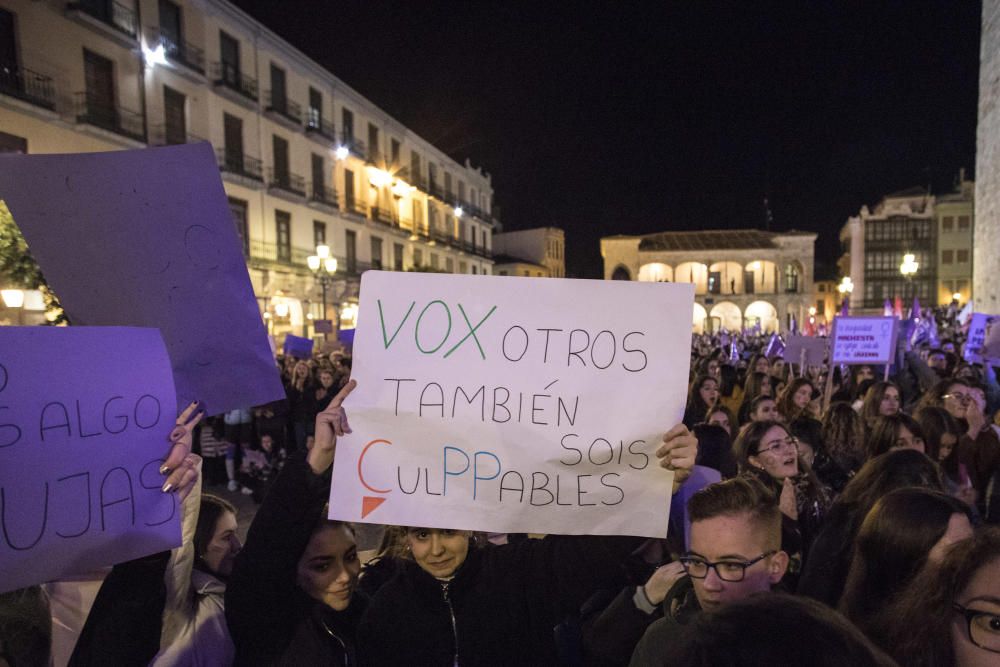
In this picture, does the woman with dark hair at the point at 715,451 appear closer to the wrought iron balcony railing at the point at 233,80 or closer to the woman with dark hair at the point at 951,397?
the woman with dark hair at the point at 951,397

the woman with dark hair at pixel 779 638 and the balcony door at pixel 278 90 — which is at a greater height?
the balcony door at pixel 278 90

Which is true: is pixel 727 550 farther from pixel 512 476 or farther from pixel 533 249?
pixel 533 249

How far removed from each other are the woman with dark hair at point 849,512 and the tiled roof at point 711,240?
52.5 metres

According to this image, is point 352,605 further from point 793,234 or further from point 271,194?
point 793,234

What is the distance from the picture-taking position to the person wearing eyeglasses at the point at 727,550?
164cm

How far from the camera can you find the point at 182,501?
5.57ft

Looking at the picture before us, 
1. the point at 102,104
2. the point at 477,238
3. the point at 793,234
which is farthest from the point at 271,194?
the point at 793,234

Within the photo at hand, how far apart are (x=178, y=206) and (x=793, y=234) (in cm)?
5641

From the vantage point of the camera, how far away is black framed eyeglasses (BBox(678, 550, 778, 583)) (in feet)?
5.43

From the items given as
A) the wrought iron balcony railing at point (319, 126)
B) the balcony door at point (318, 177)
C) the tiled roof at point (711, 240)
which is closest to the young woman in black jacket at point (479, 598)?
the balcony door at point (318, 177)

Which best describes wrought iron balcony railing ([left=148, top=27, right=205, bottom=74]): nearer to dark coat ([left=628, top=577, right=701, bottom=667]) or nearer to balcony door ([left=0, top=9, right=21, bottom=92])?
balcony door ([left=0, top=9, right=21, bottom=92])

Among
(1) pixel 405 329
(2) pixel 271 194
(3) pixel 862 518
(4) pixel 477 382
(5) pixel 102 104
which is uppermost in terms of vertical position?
(5) pixel 102 104

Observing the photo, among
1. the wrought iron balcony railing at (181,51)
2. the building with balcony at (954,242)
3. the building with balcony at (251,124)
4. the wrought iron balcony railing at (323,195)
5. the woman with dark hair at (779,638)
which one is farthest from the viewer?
the building with balcony at (954,242)

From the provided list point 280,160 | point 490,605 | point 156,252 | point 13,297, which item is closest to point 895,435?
point 490,605
